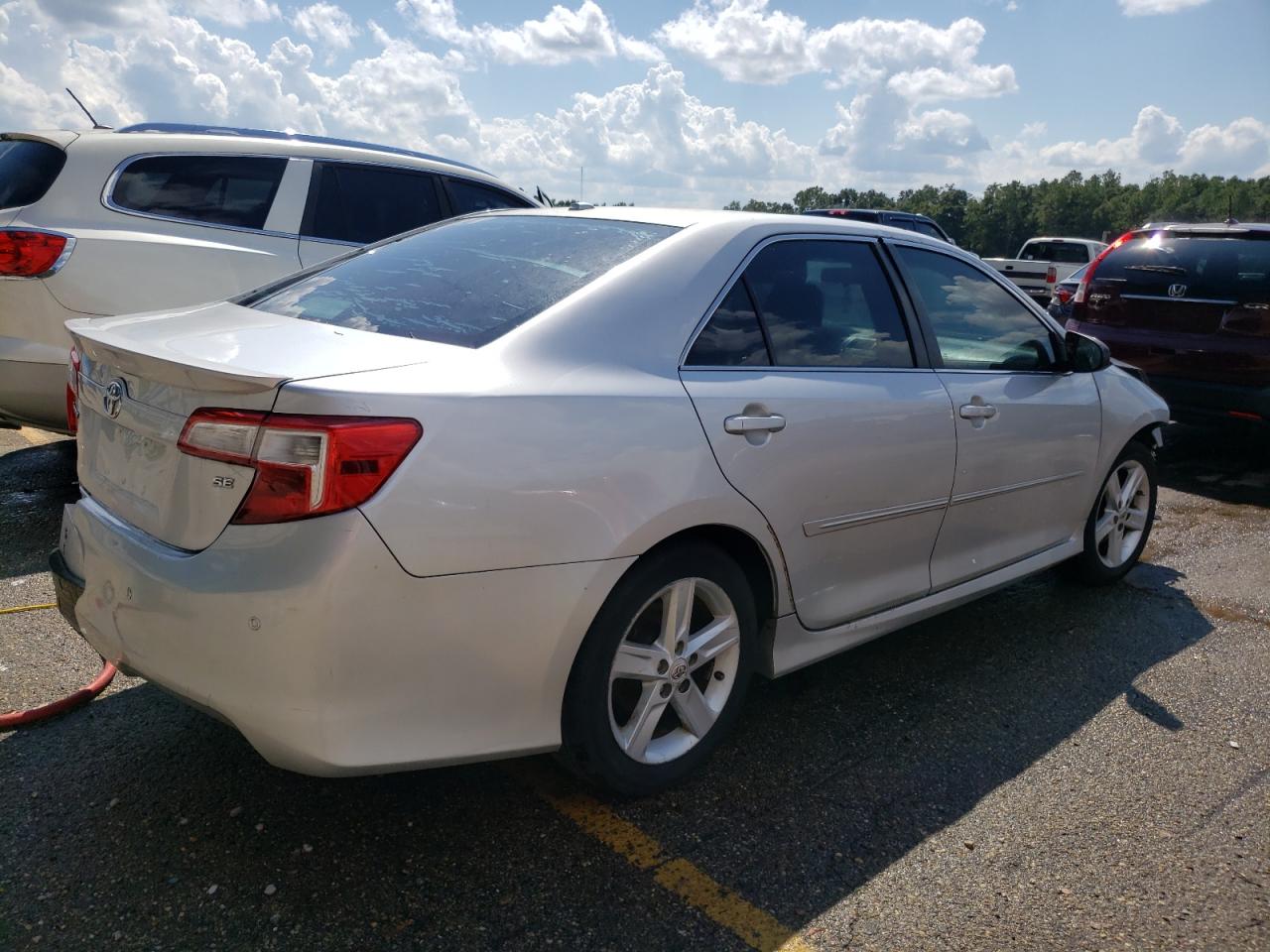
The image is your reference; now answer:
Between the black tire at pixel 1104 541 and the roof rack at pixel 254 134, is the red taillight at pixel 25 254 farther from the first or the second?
the black tire at pixel 1104 541

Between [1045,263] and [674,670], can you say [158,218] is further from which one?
[1045,263]

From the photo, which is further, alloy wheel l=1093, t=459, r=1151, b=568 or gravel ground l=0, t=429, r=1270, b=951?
alloy wheel l=1093, t=459, r=1151, b=568

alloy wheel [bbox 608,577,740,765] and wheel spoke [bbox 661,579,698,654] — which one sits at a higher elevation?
wheel spoke [bbox 661,579,698,654]

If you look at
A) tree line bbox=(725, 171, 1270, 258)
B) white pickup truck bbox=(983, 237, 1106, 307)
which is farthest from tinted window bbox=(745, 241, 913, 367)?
tree line bbox=(725, 171, 1270, 258)

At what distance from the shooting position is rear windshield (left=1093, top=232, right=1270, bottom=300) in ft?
23.0

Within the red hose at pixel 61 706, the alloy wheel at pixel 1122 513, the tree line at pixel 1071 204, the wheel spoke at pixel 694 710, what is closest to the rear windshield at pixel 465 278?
the wheel spoke at pixel 694 710

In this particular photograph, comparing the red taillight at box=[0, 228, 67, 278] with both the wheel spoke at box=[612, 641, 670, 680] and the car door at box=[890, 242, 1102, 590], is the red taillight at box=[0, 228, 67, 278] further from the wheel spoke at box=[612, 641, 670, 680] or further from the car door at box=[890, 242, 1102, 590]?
the car door at box=[890, 242, 1102, 590]

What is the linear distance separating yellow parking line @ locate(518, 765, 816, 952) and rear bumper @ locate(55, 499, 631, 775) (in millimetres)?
362

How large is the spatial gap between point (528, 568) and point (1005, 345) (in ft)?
8.19

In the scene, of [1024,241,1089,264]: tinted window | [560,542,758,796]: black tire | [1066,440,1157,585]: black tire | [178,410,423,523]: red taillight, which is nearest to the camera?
[178,410,423,523]: red taillight

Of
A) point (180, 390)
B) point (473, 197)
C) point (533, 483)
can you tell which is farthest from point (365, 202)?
point (533, 483)

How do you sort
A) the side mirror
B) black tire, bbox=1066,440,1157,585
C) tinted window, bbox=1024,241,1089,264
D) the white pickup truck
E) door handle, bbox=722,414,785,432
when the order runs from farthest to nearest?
tinted window, bbox=1024,241,1089,264 < the white pickup truck < black tire, bbox=1066,440,1157,585 < the side mirror < door handle, bbox=722,414,785,432

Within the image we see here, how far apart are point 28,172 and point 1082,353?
5.02 m

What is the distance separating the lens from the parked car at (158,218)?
4883 millimetres
